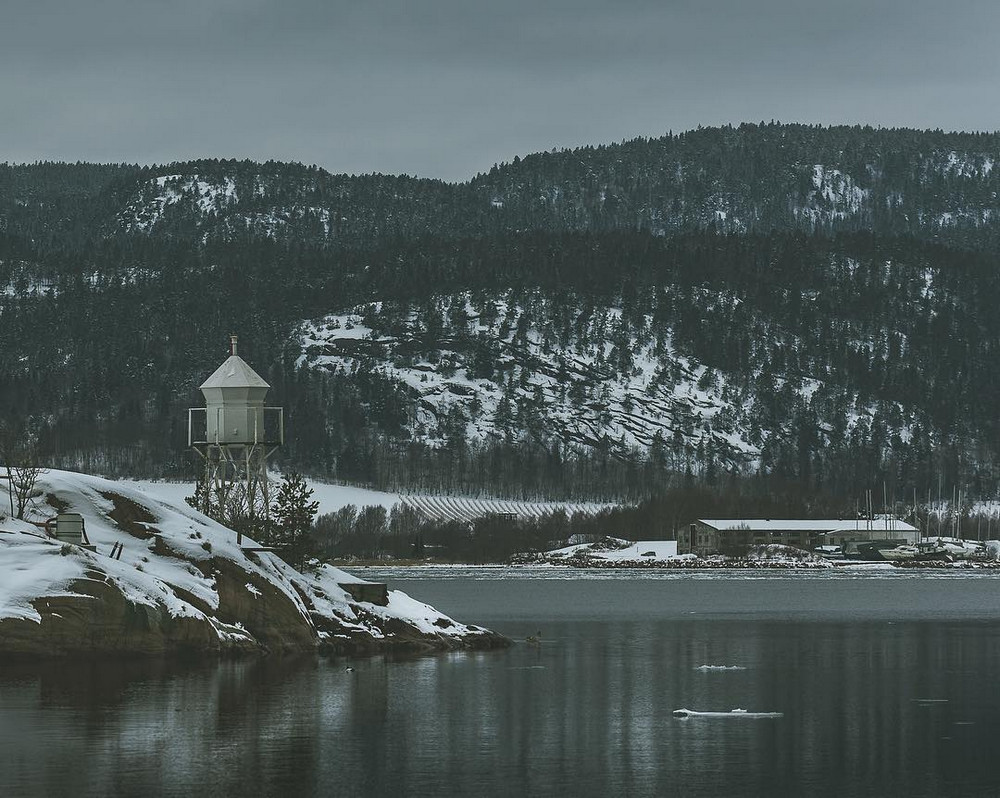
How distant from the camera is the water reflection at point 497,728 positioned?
42.9 metres

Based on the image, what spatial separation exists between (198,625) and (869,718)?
24.7 m

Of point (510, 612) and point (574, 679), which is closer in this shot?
point (574, 679)

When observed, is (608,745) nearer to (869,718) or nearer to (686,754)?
(686,754)

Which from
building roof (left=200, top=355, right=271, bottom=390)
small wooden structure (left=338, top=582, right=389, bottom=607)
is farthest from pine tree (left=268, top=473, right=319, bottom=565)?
building roof (left=200, top=355, right=271, bottom=390)

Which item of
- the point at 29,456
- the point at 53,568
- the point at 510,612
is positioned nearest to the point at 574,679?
the point at 53,568

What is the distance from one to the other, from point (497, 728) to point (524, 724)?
1189 mm

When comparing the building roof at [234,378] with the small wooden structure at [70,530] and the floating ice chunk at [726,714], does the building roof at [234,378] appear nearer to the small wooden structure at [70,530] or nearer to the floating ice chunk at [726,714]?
the small wooden structure at [70,530]

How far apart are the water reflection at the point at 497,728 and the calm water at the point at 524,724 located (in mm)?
106

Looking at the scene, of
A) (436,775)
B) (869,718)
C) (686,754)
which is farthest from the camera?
(869,718)

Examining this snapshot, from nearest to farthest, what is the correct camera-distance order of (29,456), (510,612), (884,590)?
(29,456) < (510,612) < (884,590)

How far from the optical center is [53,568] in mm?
65562

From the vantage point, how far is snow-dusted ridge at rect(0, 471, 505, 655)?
64875 mm

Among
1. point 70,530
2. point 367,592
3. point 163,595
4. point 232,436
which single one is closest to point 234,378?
point 232,436

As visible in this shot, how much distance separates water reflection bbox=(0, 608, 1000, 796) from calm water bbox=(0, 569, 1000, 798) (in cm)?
11
